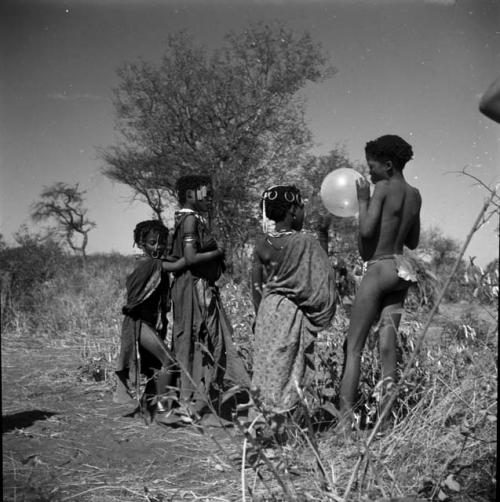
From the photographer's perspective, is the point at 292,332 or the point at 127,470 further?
the point at 292,332

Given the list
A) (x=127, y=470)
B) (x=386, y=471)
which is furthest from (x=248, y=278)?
(x=386, y=471)

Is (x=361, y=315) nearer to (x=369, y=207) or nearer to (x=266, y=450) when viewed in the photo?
(x=369, y=207)

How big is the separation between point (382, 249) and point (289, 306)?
58 cm

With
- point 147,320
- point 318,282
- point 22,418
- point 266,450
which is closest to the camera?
point 266,450

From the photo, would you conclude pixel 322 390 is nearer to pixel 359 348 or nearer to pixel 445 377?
pixel 359 348

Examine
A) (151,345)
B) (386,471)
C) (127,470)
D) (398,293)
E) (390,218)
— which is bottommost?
(127,470)

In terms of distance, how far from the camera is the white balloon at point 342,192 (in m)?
3.65

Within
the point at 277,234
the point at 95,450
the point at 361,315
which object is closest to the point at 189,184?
the point at 277,234

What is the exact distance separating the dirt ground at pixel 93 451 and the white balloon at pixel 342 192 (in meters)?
1.45

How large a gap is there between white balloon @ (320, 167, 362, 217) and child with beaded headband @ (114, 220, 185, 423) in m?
1.03

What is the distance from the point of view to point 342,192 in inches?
144

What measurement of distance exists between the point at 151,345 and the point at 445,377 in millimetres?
1865

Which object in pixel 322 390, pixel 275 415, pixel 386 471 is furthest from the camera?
pixel 322 390

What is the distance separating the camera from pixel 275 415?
2.17m
